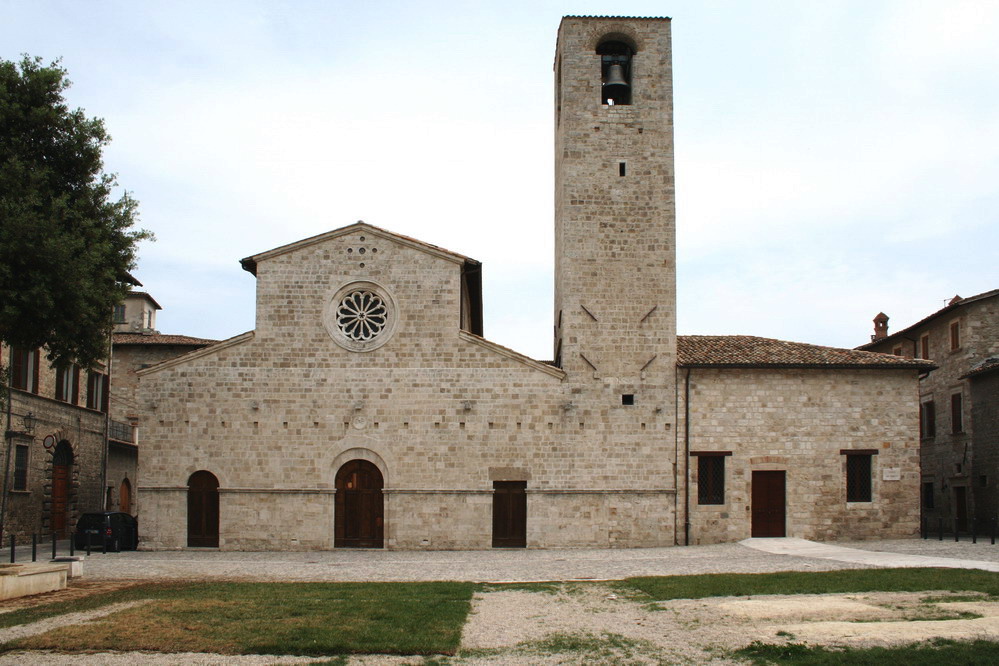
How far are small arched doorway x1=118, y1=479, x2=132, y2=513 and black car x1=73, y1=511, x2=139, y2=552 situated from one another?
497 inches

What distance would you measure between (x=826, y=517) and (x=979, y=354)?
1136 cm

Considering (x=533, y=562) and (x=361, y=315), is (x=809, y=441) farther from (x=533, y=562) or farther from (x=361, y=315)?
(x=361, y=315)

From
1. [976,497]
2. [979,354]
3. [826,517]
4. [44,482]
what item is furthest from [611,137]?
[44,482]

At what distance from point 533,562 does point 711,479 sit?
7.24 meters

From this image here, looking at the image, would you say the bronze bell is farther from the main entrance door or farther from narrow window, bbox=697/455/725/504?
the main entrance door

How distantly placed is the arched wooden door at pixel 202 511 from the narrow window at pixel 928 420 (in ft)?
91.1

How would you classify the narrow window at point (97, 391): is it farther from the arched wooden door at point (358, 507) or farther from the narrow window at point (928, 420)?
the narrow window at point (928, 420)

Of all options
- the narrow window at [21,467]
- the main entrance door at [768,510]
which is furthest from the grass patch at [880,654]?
the narrow window at [21,467]

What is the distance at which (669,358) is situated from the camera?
27000 mm

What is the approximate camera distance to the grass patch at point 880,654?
32.0 feet

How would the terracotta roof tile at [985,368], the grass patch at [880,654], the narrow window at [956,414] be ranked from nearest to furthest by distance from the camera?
the grass patch at [880,654] < the terracotta roof tile at [985,368] < the narrow window at [956,414]

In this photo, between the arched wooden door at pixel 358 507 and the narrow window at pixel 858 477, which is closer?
Answer: the arched wooden door at pixel 358 507

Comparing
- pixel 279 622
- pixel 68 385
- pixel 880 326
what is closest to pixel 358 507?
pixel 68 385

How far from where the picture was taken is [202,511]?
85.9ft
